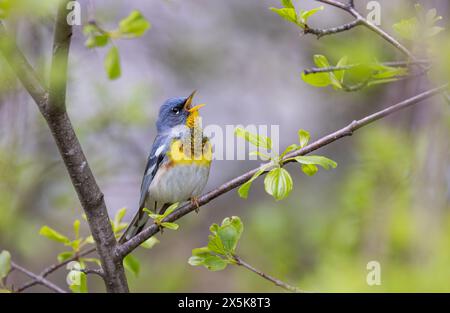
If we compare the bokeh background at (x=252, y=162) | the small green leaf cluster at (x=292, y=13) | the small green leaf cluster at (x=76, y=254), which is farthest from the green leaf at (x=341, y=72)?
the small green leaf cluster at (x=76, y=254)

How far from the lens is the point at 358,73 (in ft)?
7.59

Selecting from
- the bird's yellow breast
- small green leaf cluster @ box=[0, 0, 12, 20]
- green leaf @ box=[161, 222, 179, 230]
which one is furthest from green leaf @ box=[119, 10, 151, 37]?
the bird's yellow breast

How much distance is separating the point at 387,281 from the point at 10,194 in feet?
9.56

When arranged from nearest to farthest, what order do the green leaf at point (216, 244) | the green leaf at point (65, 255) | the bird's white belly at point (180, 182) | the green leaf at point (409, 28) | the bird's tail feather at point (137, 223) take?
the green leaf at point (409, 28) < the green leaf at point (216, 244) < the green leaf at point (65, 255) < the bird's tail feather at point (137, 223) < the bird's white belly at point (180, 182)

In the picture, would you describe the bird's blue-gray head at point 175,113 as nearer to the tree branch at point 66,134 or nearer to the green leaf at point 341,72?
the tree branch at point 66,134

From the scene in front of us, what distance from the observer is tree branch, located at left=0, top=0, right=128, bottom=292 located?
192cm

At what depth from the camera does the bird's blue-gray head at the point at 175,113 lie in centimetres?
403

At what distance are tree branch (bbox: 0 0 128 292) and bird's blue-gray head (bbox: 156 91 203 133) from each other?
1597 mm

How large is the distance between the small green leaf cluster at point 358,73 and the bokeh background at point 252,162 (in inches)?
5.3

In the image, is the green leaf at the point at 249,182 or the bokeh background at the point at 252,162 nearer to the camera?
the bokeh background at the point at 252,162

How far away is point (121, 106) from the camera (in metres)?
4.68

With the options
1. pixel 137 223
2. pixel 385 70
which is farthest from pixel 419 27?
pixel 137 223
